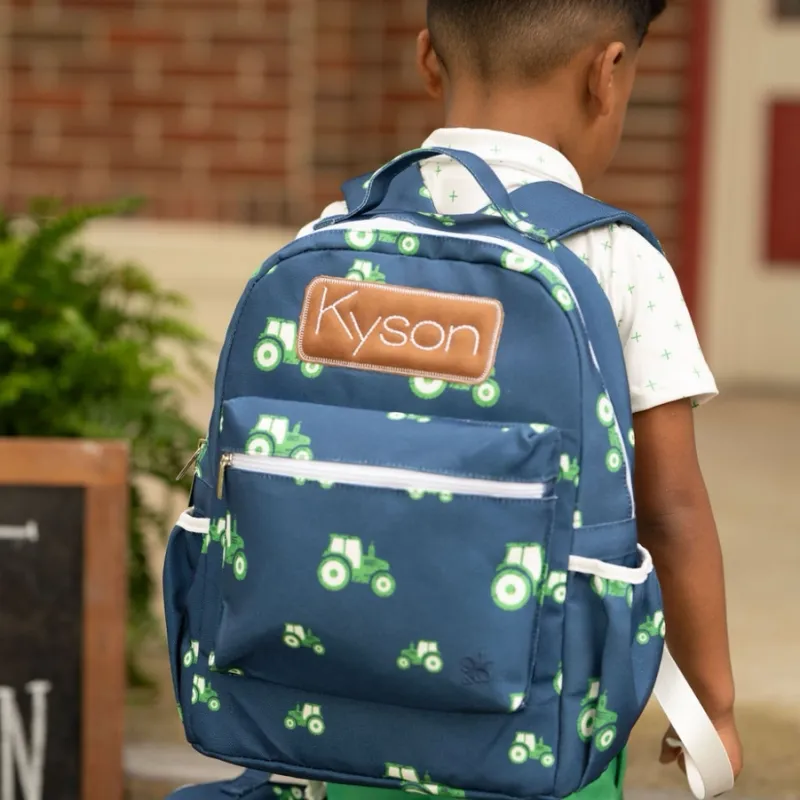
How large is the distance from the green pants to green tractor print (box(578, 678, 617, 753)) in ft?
0.42

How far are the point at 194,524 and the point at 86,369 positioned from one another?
127cm

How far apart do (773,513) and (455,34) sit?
293 centimetres

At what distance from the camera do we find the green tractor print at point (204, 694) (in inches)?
62.4

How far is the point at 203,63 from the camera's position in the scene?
5.70 metres

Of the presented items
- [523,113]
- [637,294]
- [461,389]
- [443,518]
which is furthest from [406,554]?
[523,113]

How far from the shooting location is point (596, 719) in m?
1.49

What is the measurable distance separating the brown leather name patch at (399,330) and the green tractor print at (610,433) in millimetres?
121

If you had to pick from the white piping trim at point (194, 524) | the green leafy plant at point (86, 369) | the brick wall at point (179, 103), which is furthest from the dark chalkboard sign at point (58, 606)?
the brick wall at point (179, 103)

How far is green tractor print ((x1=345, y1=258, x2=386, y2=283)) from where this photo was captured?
4.96 ft

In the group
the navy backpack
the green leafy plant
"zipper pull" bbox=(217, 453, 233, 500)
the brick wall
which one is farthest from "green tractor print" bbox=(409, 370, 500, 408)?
the brick wall

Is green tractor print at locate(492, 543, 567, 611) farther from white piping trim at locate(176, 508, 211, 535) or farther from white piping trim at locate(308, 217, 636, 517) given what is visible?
white piping trim at locate(176, 508, 211, 535)

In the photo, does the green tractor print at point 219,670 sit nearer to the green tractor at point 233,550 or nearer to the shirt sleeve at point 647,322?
the green tractor at point 233,550

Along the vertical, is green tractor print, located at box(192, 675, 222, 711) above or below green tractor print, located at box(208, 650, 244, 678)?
below

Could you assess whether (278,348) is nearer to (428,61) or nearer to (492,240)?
(492,240)
